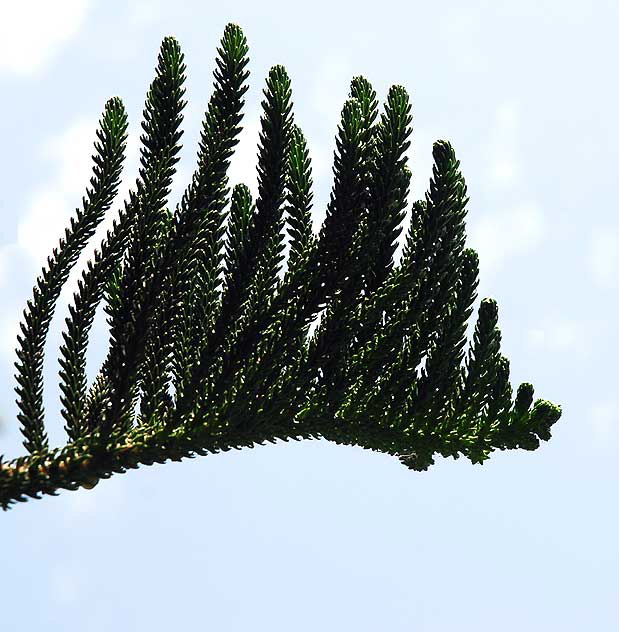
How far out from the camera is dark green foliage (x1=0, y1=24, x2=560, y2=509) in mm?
6375

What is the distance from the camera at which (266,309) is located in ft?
21.2

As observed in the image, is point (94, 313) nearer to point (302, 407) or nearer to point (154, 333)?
point (154, 333)

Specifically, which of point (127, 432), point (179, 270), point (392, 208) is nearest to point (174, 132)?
point (179, 270)

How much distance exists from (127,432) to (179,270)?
1052 mm

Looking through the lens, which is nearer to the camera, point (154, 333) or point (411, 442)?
point (154, 333)

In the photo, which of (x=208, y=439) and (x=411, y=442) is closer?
(x=208, y=439)

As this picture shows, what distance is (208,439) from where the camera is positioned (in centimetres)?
643

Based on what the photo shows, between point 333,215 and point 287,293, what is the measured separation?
22.9 inches

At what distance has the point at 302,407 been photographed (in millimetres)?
6695

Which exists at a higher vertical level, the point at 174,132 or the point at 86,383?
the point at 174,132

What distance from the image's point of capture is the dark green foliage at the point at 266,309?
6.38 m

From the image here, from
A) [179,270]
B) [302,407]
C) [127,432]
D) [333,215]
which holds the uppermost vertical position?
[333,215]

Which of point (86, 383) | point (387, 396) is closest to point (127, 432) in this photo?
point (86, 383)

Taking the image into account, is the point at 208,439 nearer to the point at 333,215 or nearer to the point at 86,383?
the point at 86,383
